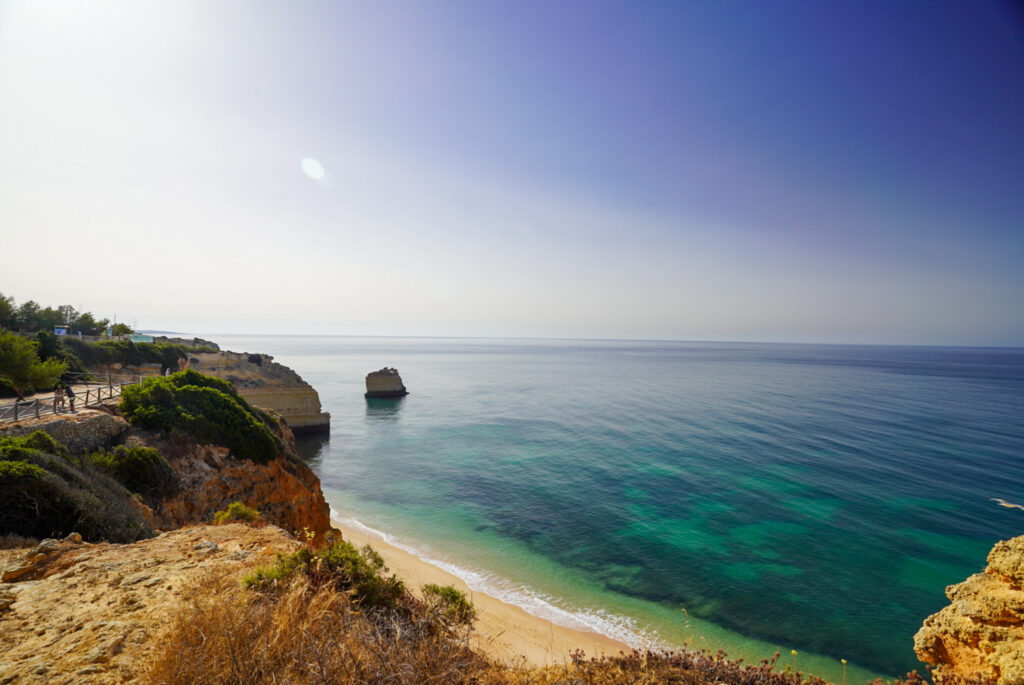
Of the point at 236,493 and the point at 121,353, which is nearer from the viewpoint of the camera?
the point at 236,493

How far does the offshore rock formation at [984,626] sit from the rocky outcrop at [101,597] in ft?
31.9

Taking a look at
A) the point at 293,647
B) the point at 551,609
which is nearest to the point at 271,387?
the point at 551,609

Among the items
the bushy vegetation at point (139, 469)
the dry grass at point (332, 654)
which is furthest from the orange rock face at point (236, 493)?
the dry grass at point (332, 654)

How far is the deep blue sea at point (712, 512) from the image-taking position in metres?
14.3

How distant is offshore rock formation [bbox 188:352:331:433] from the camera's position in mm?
39000

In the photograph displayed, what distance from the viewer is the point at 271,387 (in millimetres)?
40062

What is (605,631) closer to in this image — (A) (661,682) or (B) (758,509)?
(A) (661,682)

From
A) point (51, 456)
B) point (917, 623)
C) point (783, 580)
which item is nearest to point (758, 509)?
point (783, 580)

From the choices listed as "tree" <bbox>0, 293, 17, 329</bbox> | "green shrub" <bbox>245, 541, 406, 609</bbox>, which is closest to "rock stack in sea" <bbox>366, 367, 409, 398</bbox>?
"tree" <bbox>0, 293, 17, 329</bbox>

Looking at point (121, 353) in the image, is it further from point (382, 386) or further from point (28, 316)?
point (382, 386)

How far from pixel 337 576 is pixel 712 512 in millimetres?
21610

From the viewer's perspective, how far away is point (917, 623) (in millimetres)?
13828

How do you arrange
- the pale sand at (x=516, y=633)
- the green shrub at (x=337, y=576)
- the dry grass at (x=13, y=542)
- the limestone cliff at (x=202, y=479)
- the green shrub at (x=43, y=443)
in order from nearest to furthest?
the green shrub at (x=337, y=576)
the dry grass at (x=13, y=542)
the green shrub at (x=43, y=443)
the pale sand at (x=516, y=633)
the limestone cliff at (x=202, y=479)

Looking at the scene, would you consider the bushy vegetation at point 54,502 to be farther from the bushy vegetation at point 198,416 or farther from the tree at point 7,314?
the tree at point 7,314
